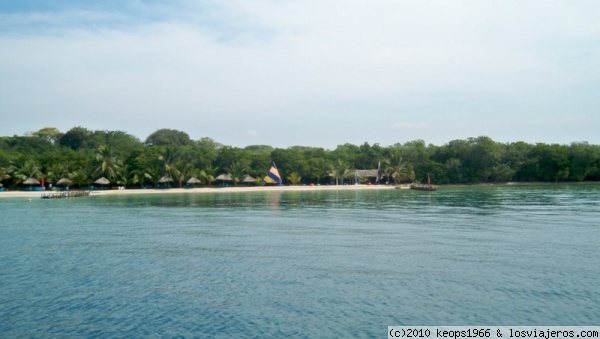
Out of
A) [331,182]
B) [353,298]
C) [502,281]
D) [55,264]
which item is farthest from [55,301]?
[331,182]

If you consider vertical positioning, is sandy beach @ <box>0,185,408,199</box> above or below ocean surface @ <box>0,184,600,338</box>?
above

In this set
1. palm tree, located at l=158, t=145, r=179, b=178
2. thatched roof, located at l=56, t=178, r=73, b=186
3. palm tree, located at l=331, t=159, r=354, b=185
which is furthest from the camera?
palm tree, located at l=331, t=159, r=354, b=185

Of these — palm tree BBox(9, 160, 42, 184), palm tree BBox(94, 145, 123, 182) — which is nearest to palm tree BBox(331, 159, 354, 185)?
palm tree BBox(94, 145, 123, 182)

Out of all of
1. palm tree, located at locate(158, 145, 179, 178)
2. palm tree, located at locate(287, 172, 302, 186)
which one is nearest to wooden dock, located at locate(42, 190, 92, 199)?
palm tree, located at locate(158, 145, 179, 178)

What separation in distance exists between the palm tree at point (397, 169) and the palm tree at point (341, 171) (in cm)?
610

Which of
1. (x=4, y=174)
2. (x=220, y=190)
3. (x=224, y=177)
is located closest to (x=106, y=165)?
(x=4, y=174)

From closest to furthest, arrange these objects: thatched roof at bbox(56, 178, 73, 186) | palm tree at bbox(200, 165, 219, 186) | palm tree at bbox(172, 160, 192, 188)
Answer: thatched roof at bbox(56, 178, 73, 186) → palm tree at bbox(172, 160, 192, 188) → palm tree at bbox(200, 165, 219, 186)

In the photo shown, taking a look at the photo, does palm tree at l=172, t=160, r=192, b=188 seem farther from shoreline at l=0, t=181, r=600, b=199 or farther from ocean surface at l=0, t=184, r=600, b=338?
ocean surface at l=0, t=184, r=600, b=338

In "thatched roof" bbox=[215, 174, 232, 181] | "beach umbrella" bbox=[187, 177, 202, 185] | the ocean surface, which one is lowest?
the ocean surface

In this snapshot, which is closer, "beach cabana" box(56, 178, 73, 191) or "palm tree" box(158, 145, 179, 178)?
"beach cabana" box(56, 178, 73, 191)

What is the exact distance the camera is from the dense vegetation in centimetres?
6431

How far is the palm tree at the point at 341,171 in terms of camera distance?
77.8 metres

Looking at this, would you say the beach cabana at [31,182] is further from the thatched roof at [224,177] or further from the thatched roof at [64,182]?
the thatched roof at [224,177]

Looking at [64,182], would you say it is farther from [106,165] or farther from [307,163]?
[307,163]
